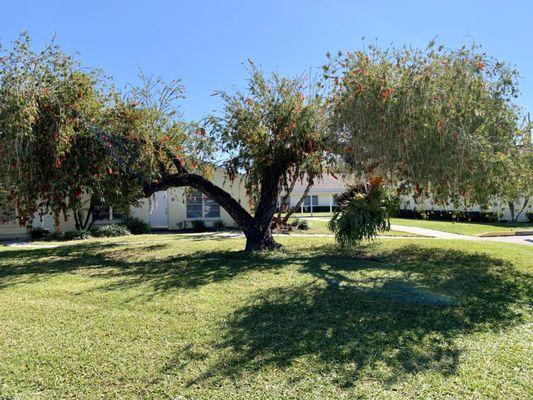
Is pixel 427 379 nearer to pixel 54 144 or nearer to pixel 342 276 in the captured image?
pixel 342 276

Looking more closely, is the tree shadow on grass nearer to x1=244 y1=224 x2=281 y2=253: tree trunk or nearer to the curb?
x1=244 y1=224 x2=281 y2=253: tree trunk

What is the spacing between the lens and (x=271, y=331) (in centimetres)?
564

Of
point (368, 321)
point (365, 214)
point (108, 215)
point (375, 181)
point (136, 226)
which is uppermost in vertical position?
point (375, 181)

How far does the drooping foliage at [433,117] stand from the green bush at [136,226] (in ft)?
50.4

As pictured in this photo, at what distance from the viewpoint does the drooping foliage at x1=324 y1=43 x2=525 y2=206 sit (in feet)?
26.7

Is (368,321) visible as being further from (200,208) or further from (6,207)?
(200,208)

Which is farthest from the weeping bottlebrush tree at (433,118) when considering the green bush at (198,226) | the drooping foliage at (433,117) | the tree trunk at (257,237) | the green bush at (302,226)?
the green bush at (198,226)

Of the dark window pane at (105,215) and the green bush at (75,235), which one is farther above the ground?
the dark window pane at (105,215)

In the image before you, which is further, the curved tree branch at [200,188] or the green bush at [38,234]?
the green bush at [38,234]

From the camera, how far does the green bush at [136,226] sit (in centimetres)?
2242

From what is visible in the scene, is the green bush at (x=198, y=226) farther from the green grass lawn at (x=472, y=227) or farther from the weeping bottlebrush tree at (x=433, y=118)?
the weeping bottlebrush tree at (x=433, y=118)

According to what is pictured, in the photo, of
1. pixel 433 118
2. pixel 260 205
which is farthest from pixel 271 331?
pixel 260 205

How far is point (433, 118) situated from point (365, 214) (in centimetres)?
433

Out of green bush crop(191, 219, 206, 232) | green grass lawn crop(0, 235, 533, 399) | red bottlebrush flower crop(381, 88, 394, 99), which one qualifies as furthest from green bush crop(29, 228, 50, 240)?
red bottlebrush flower crop(381, 88, 394, 99)
